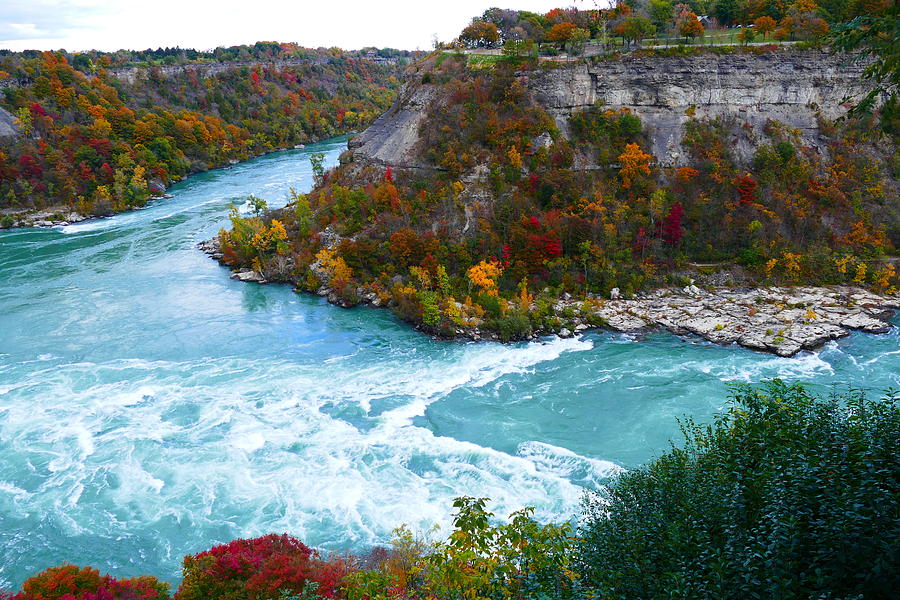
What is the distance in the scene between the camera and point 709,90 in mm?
38562

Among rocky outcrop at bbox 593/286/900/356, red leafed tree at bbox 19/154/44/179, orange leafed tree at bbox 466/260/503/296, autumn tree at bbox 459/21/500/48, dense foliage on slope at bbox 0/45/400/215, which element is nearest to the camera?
rocky outcrop at bbox 593/286/900/356

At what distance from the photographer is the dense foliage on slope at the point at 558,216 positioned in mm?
32688

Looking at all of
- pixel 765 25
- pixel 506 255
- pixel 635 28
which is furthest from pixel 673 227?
pixel 765 25

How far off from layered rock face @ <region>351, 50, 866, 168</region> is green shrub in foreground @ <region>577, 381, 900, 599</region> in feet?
98.3

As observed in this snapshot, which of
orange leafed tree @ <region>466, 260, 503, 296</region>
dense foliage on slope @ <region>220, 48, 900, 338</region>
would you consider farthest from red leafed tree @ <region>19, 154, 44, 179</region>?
orange leafed tree @ <region>466, 260, 503, 296</region>

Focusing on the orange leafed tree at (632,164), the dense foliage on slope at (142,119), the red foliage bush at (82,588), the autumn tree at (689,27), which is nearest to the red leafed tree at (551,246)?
the orange leafed tree at (632,164)

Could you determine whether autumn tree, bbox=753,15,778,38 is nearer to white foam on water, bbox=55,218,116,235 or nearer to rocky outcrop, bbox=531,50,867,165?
rocky outcrop, bbox=531,50,867,165

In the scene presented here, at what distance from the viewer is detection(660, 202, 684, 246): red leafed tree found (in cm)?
3403

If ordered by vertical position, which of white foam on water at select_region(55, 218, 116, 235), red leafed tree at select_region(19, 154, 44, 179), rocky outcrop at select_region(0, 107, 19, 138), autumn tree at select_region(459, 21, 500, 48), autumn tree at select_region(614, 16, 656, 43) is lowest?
white foam on water at select_region(55, 218, 116, 235)

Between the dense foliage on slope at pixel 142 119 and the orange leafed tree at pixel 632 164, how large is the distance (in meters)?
46.6

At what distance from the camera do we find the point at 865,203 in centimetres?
3556

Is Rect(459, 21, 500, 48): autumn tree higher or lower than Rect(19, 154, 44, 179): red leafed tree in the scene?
higher

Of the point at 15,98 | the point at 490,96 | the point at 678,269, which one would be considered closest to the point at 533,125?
the point at 490,96

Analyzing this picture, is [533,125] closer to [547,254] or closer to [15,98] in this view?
[547,254]
